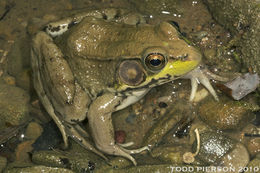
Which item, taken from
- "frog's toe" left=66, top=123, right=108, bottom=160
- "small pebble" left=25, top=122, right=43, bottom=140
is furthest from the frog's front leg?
"small pebble" left=25, top=122, right=43, bottom=140

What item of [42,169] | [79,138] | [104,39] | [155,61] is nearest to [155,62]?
[155,61]

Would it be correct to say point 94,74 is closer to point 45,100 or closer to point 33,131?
point 45,100

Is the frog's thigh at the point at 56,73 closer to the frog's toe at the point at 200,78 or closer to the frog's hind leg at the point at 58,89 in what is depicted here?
the frog's hind leg at the point at 58,89

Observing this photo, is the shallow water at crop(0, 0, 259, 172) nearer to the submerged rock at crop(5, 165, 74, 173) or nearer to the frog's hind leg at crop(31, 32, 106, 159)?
the submerged rock at crop(5, 165, 74, 173)

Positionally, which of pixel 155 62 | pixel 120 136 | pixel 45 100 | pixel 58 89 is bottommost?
pixel 120 136

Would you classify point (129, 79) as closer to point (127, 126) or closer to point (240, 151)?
point (127, 126)

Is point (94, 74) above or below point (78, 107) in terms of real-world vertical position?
above

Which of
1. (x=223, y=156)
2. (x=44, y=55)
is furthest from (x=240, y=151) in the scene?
(x=44, y=55)
